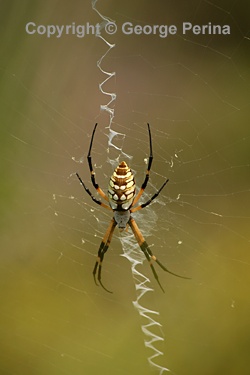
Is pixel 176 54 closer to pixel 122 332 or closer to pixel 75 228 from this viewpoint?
pixel 75 228

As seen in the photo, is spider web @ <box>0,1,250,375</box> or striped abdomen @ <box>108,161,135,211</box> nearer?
striped abdomen @ <box>108,161,135,211</box>

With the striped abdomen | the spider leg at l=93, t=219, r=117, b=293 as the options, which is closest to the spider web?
the spider leg at l=93, t=219, r=117, b=293

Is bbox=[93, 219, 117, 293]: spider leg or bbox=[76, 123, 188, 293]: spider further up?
bbox=[76, 123, 188, 293]: spider

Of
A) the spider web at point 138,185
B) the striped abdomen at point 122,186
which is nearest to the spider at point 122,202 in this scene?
the striped abdomen at point 122,186

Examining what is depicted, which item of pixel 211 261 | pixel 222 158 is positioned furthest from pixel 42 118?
pixel 211 261

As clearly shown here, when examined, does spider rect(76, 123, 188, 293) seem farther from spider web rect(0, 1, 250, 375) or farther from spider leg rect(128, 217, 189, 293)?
spider web rect(0, 1, 250, 375)

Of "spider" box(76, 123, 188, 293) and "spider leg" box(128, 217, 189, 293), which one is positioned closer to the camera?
"spider" box(76, 123, 188, 293)

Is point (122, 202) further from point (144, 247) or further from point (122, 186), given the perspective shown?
point (144, 247)
